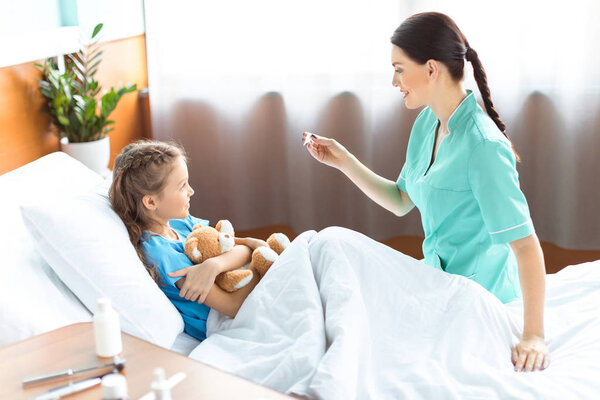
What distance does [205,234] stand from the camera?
169cm

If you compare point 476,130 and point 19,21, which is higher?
point 19,21

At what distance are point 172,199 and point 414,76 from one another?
71 cm

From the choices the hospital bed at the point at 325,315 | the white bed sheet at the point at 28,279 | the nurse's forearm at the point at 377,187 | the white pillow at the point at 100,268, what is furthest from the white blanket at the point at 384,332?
the nurse's forearm at the point at 377,187

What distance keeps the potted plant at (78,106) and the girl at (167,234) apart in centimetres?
73

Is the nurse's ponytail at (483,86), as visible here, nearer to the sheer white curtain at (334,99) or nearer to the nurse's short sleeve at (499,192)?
the nurse's short sleeve at (499,192)

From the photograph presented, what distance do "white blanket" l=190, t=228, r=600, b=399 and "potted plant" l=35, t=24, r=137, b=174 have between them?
1.06m

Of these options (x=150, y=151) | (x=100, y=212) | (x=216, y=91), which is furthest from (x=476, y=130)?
(x=216, y=91)

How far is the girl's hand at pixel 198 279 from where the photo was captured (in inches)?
61.5

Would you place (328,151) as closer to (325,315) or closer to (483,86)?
(483,86)

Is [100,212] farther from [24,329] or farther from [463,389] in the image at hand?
[463,389]

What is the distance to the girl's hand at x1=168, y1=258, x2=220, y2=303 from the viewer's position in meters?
1.56

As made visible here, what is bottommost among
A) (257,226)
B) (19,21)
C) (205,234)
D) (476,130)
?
(257,226)

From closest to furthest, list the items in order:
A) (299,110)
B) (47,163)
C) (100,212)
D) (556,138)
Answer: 1. (100,212)
2. (47,163)
3. (556,138)
4. (299,110)

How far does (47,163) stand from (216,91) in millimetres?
1239
